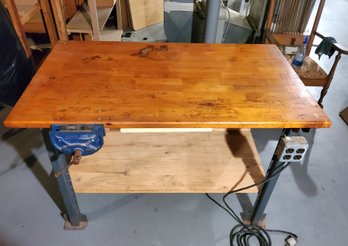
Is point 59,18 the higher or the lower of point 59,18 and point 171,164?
the higher

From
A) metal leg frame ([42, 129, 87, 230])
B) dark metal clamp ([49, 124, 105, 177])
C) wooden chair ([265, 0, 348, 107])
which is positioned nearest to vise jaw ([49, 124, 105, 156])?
dark metal clamp ([49, 124, 105, 177])

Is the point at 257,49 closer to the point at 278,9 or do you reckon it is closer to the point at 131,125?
the point at 131,125

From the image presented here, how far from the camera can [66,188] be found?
1.18 metres

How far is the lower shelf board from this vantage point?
4.41ft

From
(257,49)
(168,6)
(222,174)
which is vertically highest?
(257,49)

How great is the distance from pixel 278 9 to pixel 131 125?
1.84m

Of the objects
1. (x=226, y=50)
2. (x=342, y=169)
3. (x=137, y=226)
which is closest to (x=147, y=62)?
(x=226, y=50)

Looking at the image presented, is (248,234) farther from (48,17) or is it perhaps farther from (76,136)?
(48,17)

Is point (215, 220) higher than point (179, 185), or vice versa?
point (179, 185)

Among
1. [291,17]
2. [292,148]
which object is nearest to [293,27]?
[291,17]

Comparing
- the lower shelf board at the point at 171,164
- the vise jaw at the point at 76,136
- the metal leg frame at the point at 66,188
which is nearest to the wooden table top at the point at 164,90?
the vise jaw at the point at 76,136

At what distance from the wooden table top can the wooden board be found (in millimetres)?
1750

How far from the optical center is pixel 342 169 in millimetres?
1792

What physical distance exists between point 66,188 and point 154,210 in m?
0.53
